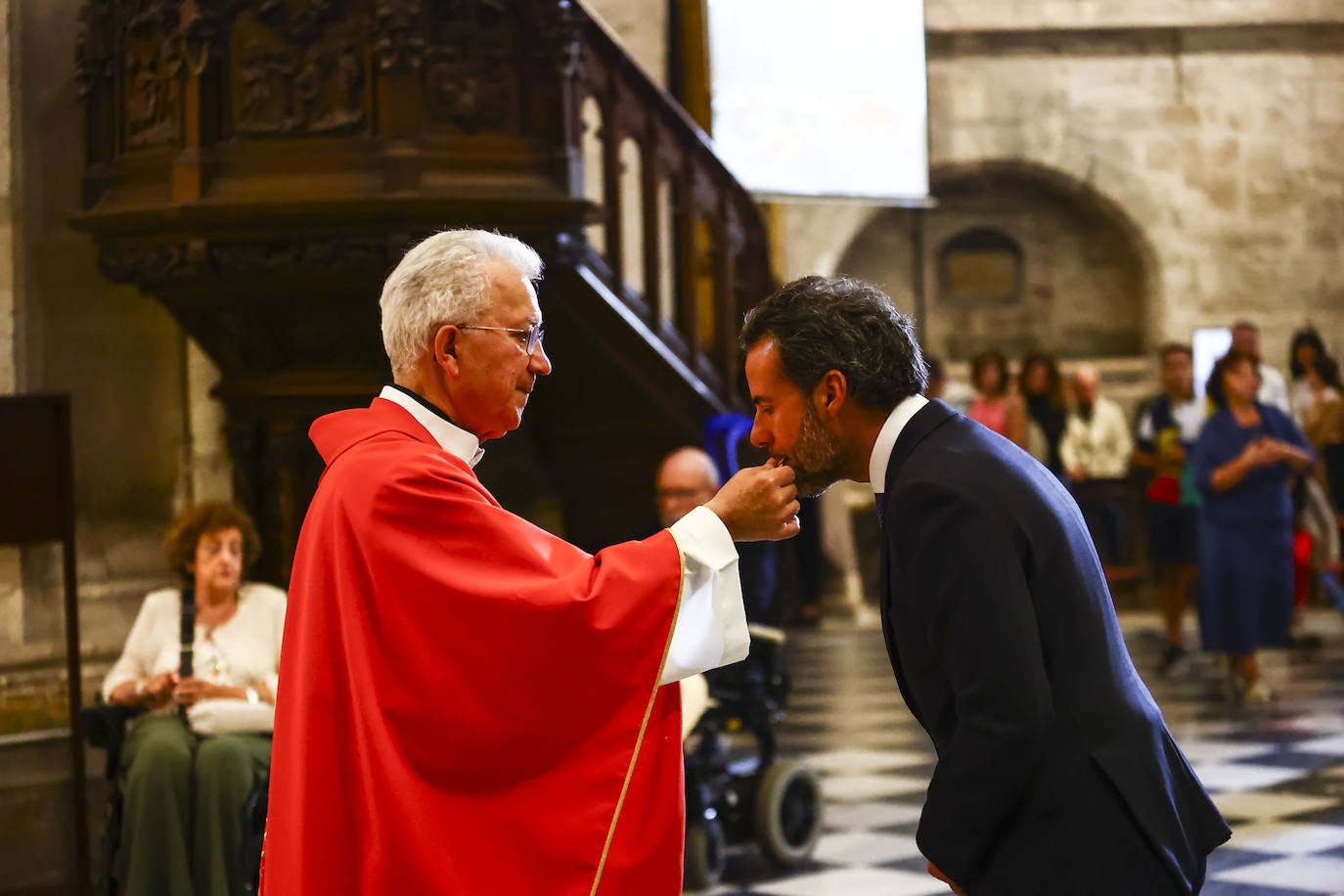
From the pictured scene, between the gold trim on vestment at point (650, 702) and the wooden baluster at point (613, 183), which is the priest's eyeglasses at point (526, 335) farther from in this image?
the wooden baluster at point (613, 183)

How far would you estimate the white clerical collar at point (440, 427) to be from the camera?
9.16ft

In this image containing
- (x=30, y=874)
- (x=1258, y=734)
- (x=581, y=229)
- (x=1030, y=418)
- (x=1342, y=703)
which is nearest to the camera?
(x=30, y=874)

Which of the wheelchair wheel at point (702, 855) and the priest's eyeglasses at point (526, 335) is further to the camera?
the wheelchair wheel at point (702, 855)

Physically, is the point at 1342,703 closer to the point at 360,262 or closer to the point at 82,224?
the point at 360,262

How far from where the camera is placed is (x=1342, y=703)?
8.27 metres

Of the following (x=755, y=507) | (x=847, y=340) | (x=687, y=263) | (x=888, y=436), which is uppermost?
(x=687, y=263)

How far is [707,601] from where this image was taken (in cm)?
265

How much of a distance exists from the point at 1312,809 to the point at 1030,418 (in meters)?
5.67

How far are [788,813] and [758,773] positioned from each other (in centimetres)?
16

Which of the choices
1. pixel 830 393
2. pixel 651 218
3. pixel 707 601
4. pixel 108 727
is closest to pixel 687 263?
pixel 651 218

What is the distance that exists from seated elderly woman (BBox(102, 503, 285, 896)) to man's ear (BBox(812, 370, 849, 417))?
280 centimetres

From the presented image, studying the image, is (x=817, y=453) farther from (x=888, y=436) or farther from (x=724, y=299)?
(x=724, y=299)

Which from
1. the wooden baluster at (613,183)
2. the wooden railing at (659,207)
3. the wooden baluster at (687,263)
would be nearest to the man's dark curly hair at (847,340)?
the wooden railing at (659,207)

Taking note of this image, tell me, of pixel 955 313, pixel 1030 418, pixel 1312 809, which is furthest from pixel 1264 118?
pixel 1312 809
